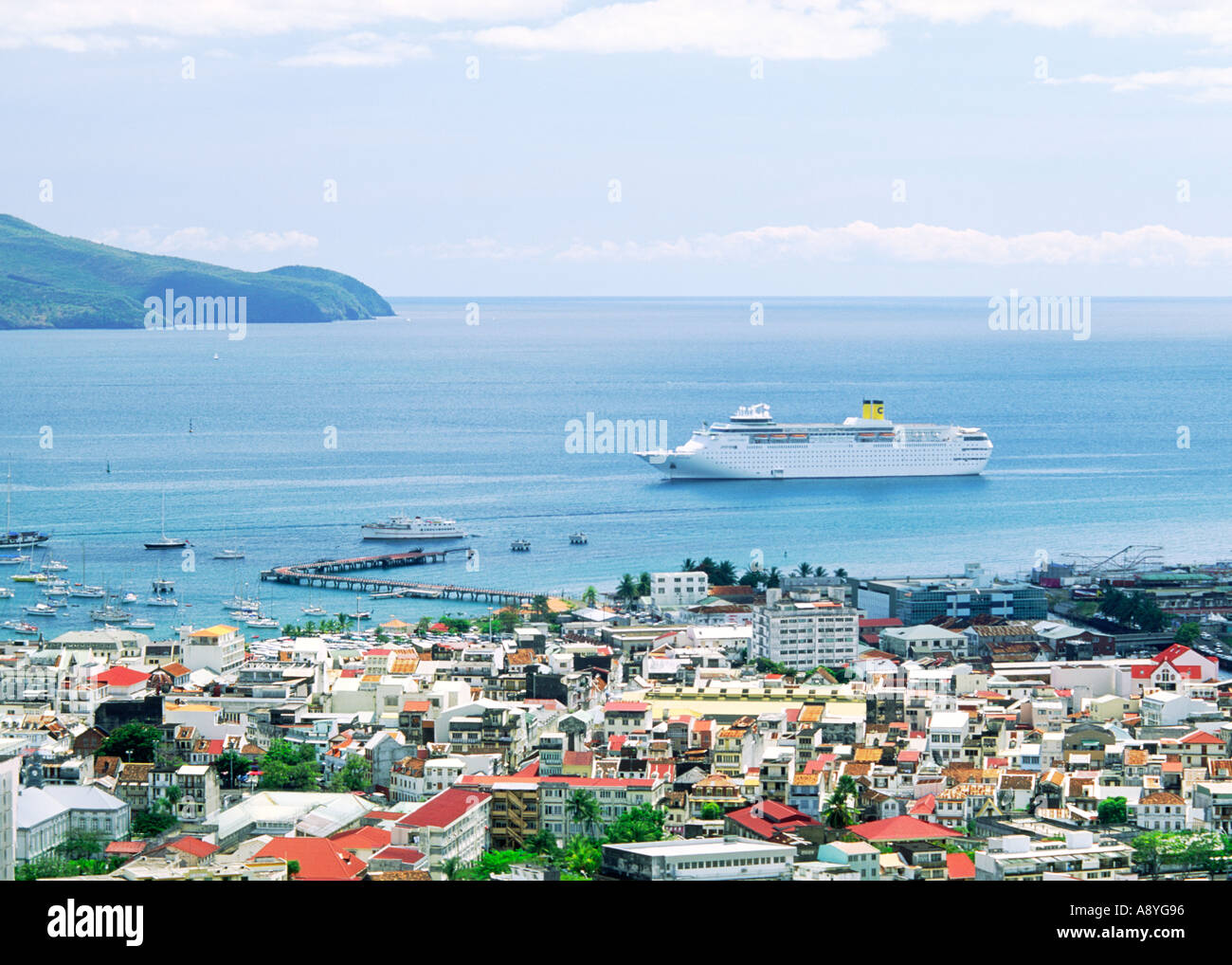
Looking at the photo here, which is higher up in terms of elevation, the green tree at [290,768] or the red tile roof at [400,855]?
the red tile roof at [400,855]

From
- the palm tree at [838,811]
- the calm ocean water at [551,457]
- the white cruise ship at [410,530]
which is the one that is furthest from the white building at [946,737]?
the white cruise ship at [410,530]

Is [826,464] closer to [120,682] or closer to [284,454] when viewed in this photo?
[284,454]

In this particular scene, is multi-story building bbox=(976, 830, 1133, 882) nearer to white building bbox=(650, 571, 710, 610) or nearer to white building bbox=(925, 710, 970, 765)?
white building bbox=(925, 710, 970, 765)

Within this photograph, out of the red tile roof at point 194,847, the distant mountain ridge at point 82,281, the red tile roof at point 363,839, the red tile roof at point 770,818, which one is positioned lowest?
the red tile roof at point 770,818

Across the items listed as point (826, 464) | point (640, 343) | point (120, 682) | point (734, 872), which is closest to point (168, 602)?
point (120, 682)

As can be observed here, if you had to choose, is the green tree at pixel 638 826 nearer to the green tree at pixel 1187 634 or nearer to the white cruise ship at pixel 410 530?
the green tree at pixel 1187 634

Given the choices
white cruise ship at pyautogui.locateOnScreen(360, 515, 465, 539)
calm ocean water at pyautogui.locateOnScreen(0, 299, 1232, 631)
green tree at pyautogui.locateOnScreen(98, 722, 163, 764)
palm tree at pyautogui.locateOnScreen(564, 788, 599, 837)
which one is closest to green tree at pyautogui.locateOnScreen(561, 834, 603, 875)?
palm tree at pyautogui.locateOnScreen(564, 788, 599, 837)
